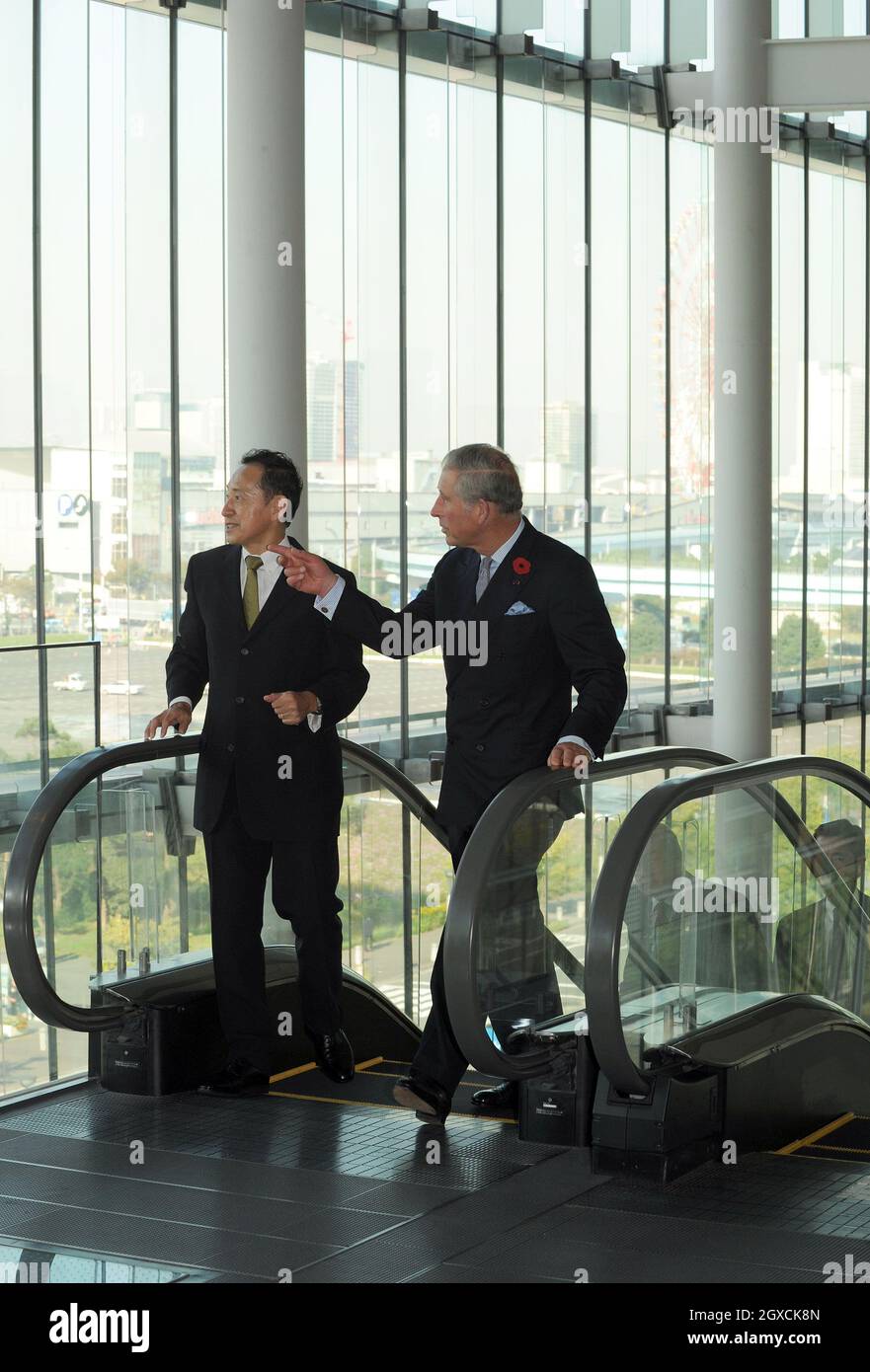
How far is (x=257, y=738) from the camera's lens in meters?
5.50

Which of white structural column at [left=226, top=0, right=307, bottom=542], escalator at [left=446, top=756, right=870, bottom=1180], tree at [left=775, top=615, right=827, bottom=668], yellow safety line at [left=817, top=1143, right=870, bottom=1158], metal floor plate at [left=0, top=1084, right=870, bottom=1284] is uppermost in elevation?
white structural column at [left=226, top=0, right=307, bottom=542]

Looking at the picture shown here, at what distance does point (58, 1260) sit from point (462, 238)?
9550mm

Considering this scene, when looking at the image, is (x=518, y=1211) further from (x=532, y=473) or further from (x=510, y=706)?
(x=532, y=473)

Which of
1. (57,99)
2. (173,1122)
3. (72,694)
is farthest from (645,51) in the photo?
(173,1122)

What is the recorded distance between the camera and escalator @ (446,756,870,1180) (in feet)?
15.9

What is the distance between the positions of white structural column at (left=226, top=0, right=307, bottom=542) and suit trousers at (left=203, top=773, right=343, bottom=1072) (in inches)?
81.1

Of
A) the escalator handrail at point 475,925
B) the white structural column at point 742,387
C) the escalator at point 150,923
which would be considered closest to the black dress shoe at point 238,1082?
the escalator at point 150,923

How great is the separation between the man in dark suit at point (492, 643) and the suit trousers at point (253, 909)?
0.52 meters

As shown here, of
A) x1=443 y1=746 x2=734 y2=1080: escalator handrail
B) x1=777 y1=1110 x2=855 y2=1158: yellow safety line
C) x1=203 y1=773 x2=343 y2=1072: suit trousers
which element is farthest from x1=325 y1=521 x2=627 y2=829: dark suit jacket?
x1=777 y1=1110 x2=855 y2=1158: yellow safety line

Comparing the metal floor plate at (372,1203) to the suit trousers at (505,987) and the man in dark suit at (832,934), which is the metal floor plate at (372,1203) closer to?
the suit trousers at (505,987)

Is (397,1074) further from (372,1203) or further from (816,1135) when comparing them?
(372,1203)

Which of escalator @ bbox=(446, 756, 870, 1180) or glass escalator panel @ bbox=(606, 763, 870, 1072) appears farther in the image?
glass escalator panel @ bbox=(606, 763, 870, 1072)

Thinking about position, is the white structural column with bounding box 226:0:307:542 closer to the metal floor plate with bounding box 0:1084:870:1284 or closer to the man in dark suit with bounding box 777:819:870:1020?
the man in dark suit with bounding box 777:819:870:1020

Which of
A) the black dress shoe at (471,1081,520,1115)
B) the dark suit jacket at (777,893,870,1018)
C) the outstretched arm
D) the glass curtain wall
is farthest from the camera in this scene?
the glass curtain wall
